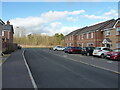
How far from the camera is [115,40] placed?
31578 millimetres

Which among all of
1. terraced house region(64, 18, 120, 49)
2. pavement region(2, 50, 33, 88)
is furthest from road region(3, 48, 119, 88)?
terraced house region(64, 18, 120, 49)

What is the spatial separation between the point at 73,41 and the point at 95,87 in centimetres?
4871

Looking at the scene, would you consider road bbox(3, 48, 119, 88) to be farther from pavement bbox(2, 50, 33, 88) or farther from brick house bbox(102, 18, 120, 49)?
brick house bbox(102, 18, 120, 49)

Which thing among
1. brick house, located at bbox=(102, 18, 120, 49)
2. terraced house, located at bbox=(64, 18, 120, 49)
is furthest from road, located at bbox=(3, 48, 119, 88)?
terraced house, located at bbox=(64, 18, 120, 49)

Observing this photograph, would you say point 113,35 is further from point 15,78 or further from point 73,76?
point 15,78

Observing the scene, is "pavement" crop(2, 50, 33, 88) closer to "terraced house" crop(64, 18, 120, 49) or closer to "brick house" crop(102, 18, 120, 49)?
"brick house" crop(102, 18, 120, 49)

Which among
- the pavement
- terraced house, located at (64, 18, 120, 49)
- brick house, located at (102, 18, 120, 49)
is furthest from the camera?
terraced house, located at (64, 18, 120, 49)

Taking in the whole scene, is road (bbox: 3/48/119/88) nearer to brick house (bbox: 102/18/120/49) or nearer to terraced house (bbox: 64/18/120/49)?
→ brick house (bbox: 102/18/120/49)

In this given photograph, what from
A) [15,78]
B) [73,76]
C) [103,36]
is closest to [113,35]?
[103,36]

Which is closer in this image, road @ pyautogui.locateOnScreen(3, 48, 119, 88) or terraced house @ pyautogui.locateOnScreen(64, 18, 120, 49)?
road @ pyautogui.locateOnScreen(3, 48, 119, 88)

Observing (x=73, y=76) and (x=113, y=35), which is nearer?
(x=73, y=76)

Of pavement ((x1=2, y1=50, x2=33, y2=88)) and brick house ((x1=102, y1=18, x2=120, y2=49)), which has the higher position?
brick house ((x1=102, y1=18, x2=120, y2=49))

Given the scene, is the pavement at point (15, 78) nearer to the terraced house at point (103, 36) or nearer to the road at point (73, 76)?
the road at point (73, 76)

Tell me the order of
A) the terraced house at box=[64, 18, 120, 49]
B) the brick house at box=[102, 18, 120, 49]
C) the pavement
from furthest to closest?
the terraced house at box=[64, 18, 120, 49], the brick house at box=[102, 18, 120, 49], the pavement
